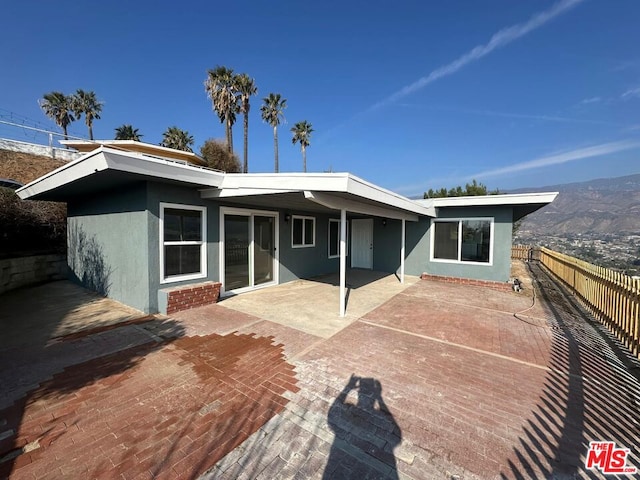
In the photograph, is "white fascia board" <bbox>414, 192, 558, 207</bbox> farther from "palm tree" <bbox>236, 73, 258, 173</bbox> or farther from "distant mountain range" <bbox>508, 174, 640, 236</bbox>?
"distant mountain range" <bbox>508, 174, 640, 236</bbox>

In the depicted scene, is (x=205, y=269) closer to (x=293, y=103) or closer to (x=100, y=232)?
(x=100, y=232)

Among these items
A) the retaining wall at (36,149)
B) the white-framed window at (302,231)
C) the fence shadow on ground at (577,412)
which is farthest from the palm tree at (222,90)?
the fence shadow on ground at (577,412)

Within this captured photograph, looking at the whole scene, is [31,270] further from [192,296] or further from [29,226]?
[192,296]

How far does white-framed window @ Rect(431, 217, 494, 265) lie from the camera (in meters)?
8.84

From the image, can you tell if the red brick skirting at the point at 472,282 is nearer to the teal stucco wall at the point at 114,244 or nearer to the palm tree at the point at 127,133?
the teal stucco wall at the point at 114,244

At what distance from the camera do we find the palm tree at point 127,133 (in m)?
25.6

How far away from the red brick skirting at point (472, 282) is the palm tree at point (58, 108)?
31323 millimetres

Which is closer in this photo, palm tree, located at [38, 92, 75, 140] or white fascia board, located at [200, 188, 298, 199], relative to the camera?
white fascia board, located at [200, 188, 298, 199]

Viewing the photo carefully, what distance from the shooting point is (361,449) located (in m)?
2.15

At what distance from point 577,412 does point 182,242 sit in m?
6.69

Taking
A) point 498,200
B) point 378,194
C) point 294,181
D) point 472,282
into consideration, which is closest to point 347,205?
point 378,194

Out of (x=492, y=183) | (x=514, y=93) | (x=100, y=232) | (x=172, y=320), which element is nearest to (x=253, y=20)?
(x=100, y=232)

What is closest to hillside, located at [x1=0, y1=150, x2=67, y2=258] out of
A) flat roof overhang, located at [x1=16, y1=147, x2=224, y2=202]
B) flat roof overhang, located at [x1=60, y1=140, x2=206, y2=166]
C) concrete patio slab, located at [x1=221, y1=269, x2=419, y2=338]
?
flat roof overhang, located at [x1=60, y1=140, x2=206, y2=166]

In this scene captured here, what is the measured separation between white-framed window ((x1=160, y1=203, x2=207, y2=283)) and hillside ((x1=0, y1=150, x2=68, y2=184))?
1512 centimetres
